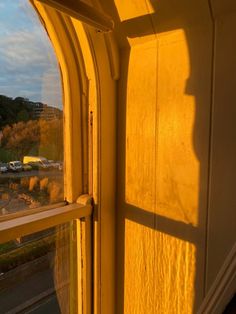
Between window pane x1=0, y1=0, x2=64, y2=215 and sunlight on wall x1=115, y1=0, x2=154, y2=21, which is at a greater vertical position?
sunlight on wall x1=115, y1=0, x2=154, y2=21

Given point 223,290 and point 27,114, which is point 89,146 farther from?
point 223,290

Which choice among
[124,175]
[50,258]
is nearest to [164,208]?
[124,175]

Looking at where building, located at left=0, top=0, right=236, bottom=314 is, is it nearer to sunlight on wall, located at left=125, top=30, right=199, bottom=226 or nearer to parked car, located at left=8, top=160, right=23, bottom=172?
sunlight on wall, located at left=125, top=30, right=199, bottom=226

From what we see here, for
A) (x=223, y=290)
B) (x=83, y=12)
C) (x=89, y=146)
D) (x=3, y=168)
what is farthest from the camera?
(x=89, y=146)

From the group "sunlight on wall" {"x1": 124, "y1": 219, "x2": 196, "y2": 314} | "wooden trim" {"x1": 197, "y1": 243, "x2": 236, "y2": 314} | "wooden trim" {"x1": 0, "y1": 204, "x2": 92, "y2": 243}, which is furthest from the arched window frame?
"wooden trim" {"x1": 197, "y1": 243, "x2": 236, "y2": 314}

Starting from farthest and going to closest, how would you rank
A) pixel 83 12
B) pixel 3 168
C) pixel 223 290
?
pixel 3 168 → pixel 83 12 → pixel 223 290

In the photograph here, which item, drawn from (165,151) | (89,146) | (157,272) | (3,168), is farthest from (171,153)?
(3,168)

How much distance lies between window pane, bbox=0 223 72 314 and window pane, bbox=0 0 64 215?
14 cm

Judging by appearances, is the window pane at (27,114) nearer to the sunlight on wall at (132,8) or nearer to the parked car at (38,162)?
the parked car at (38,162)

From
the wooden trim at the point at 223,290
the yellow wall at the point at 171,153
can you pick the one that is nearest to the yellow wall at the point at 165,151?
the yellow wall at the point at 171,153

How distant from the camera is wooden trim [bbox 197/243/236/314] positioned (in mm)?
690

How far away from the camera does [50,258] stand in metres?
1.22

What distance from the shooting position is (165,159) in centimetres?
110

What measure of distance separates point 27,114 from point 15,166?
206mm
